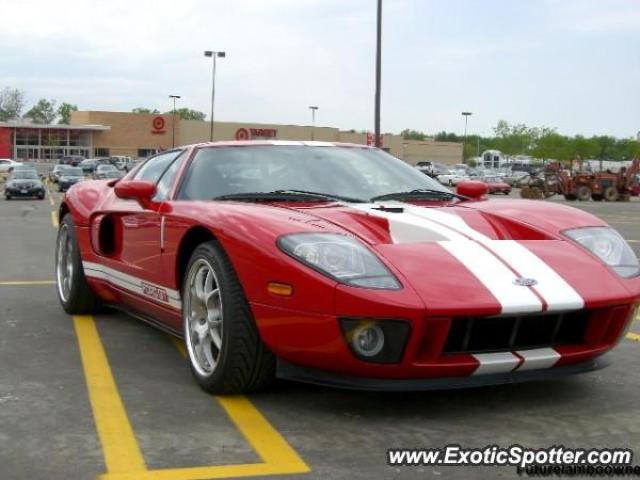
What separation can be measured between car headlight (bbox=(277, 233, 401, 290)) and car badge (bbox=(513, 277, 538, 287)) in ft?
1.66

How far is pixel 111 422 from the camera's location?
350cm

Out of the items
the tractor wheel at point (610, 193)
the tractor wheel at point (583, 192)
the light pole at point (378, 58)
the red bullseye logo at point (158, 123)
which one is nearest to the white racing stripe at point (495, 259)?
the light pole at point (378, 58)

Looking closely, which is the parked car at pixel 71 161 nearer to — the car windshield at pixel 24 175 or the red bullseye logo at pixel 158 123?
the red bullseye logo at pixel 158 123

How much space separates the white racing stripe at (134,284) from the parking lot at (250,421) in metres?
0.36

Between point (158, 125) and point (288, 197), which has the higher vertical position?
point (158, 125)

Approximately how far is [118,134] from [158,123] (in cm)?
627

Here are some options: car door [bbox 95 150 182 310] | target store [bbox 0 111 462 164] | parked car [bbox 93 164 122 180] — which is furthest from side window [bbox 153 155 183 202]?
target store [bbox 0 111 462 164]

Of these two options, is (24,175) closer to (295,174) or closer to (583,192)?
(583,192)

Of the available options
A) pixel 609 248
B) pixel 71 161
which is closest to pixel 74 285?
pixel 609 248

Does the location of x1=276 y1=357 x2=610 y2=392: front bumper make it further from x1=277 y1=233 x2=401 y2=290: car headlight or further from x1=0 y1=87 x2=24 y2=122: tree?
x1=0 y1=87 x2=24 y2=122: tree

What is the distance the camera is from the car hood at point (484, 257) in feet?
10.8

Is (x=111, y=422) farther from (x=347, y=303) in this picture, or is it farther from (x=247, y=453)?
(x=347, y=303)

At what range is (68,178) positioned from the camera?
40.5 metres

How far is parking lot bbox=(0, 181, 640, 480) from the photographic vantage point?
2.98m
